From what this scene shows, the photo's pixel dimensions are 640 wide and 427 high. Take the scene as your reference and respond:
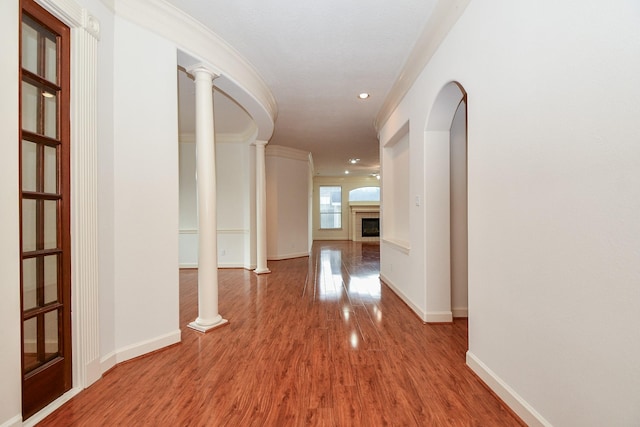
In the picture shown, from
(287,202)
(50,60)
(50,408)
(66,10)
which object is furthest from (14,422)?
(287,202)

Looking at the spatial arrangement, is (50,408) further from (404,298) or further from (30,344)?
(404,298)

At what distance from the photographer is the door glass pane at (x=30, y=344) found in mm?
1609

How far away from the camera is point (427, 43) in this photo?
8.97 ft

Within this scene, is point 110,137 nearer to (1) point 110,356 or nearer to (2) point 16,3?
(2) point 16,3

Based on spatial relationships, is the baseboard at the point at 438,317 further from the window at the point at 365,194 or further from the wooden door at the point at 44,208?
the window at the point at 365,194

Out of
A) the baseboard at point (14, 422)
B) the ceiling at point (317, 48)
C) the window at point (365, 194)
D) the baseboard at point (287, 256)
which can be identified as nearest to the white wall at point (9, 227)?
the baseboard at point (14, 422)

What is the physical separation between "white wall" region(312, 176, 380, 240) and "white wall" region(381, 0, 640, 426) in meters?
10.5

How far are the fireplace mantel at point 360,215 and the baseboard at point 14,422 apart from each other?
11170mm

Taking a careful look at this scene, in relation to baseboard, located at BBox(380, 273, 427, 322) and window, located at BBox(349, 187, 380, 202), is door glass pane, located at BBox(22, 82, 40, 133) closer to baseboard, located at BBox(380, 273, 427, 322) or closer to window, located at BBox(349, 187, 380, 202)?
baseboard, located at BBox(380, 273, 427, 322)

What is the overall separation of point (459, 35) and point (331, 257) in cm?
623

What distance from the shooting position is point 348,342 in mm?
2568

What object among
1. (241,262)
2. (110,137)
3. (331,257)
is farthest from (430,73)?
(331,257)

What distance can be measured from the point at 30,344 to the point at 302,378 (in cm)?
161

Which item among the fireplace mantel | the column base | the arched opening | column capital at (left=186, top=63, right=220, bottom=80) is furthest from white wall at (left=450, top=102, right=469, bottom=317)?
the fireplace mantel
